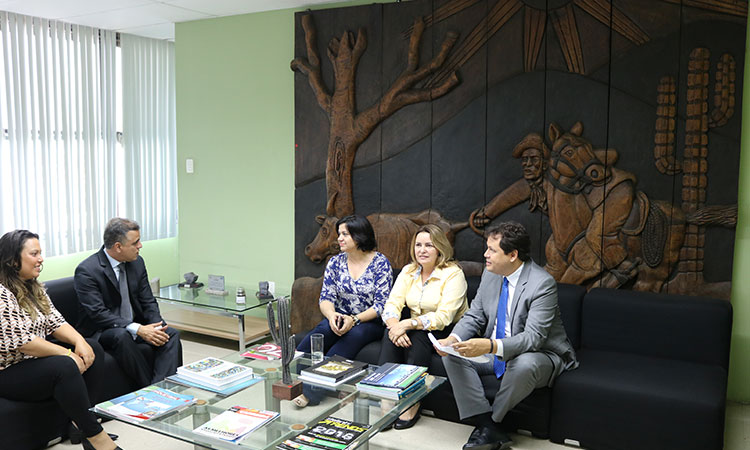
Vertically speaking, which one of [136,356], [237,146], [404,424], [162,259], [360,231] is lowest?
[404,424]

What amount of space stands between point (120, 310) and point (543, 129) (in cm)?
285

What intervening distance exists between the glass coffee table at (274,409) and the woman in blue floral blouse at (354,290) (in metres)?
0.75

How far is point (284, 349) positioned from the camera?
9.48 feet

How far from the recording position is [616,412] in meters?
3.05

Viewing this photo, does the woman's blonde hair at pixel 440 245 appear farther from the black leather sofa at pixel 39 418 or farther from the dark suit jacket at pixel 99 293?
the black leather sofa at pixel 39 418

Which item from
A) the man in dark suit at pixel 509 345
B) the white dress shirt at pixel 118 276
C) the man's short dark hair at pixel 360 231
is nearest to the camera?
the man in dark suit at pixel 509 345

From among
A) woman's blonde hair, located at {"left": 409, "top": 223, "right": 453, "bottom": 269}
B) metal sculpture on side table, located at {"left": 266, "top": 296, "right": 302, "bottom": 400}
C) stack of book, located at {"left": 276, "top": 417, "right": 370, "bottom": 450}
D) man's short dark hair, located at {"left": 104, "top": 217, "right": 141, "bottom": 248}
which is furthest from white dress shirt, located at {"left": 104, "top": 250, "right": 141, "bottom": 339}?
woman's blonde hair, located at {"left": 409, "top": 223, "right": 453, "bottom": 269}

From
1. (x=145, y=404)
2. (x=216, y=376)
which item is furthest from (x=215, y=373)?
(x=145, y=404)

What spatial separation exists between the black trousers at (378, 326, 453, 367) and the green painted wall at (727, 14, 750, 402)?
6.00 feet

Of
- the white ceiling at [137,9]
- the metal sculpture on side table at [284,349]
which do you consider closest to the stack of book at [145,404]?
the metal sculpture on side table at [284,349]

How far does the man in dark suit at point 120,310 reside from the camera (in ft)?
11.6

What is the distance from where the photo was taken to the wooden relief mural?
3.59 meters

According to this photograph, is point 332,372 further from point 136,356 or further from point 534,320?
point 136,356

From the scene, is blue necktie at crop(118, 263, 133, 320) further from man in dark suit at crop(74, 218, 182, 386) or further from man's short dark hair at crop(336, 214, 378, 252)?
man's short dark hair at crop(336, 214, 378, 252)
